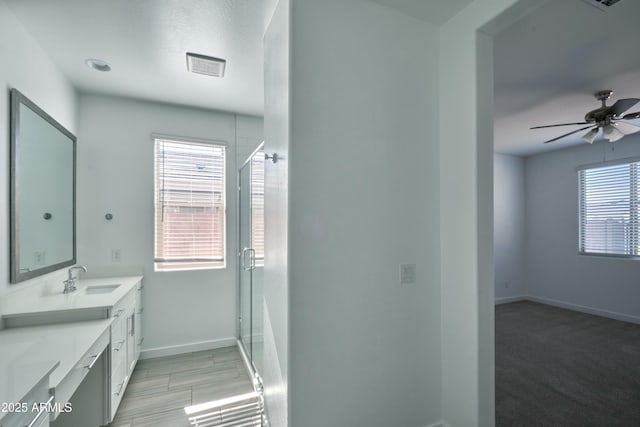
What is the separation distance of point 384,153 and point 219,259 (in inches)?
94.4

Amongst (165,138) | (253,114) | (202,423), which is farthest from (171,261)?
(253,114)

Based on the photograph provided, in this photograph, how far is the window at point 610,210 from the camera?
174 inches

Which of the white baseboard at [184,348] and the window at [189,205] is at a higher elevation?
the window at [189,205]

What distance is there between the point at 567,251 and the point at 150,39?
644 centimetres

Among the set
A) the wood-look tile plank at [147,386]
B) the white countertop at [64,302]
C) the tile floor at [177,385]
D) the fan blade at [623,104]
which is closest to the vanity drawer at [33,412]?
the white countertop at [64,302]

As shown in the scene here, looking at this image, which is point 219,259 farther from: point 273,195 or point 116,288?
point 273,195

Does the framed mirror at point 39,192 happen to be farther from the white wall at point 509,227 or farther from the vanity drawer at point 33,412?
the white wall at point 509,227

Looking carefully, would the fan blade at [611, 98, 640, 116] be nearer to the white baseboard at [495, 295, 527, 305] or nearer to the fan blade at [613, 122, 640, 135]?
the fan blade at [613, 122, 640, 135]

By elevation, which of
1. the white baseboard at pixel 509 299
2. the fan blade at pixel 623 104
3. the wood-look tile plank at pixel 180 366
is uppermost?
the fan blade at pixel 623 104

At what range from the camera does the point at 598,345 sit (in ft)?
11.7

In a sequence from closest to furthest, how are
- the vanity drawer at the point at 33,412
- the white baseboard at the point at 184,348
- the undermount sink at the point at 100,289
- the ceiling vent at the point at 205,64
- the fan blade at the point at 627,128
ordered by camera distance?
the vanity drawer at the point at 33,412, the ceiling vent at the point at 205,64, the undermount sink at the point at 100,289, the white baseboard at the point at 184,348, the fan blade at the point at 627,128

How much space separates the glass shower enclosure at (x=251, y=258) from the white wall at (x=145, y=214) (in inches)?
8.6

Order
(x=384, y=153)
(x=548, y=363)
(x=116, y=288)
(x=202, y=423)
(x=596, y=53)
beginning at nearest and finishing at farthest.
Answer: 1. (x=384, y=153)
2. (x=202, y=423)
3. (x=596, y=53)
4. (x=116, y=288)
5. (x=548, y=363)

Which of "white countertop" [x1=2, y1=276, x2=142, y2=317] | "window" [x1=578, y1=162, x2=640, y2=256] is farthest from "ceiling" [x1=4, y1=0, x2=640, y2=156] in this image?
"window" [x1=578, y1=162, x2=640, y2=256]
